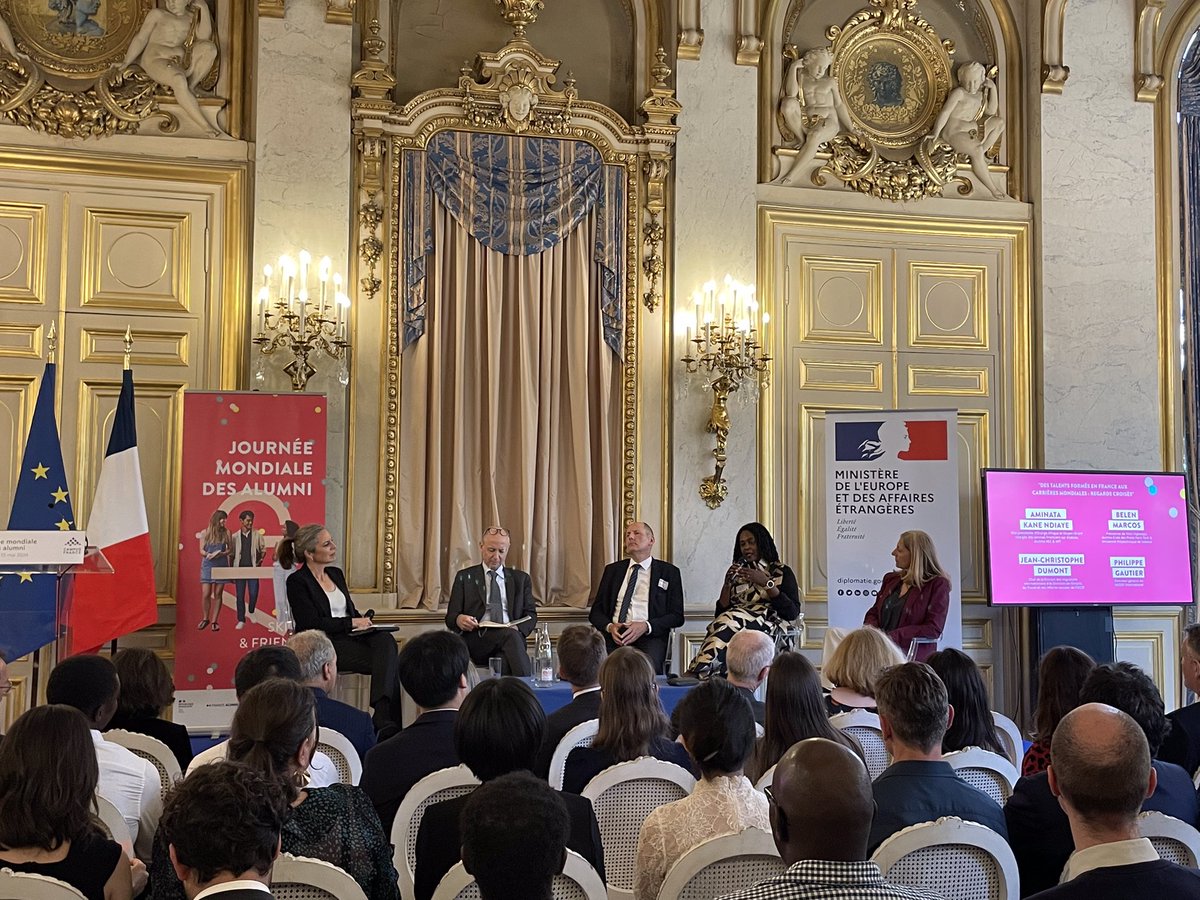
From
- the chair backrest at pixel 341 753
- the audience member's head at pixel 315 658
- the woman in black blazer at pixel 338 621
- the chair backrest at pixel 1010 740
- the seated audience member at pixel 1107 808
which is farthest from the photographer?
the woman in black blazer at pixel 338 621

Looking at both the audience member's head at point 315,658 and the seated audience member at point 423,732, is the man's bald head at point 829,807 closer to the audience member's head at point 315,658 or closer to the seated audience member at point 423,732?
the seated audience member at point 423,732

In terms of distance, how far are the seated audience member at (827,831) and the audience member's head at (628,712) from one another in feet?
5.91

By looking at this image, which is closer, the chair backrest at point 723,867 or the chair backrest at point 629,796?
the chair backrest at point 723,867

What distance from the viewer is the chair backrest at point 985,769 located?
3611 mm

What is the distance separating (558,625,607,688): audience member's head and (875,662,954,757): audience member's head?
1.65m

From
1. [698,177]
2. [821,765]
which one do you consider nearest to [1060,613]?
[698,177]

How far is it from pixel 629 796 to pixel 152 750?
1.43m

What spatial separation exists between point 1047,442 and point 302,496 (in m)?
4.89

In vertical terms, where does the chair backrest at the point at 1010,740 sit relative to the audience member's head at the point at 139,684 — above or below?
below

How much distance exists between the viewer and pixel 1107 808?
7.20 ft

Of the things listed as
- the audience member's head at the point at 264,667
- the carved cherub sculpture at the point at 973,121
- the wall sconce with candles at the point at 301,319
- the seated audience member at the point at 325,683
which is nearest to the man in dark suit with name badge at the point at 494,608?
the wall sconce with candles at the point at 301,319

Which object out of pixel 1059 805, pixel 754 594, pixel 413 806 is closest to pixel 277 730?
pixel 413 806

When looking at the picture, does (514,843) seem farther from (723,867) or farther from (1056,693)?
(1056,693)

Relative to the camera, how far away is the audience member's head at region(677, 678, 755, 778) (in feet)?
9.98
